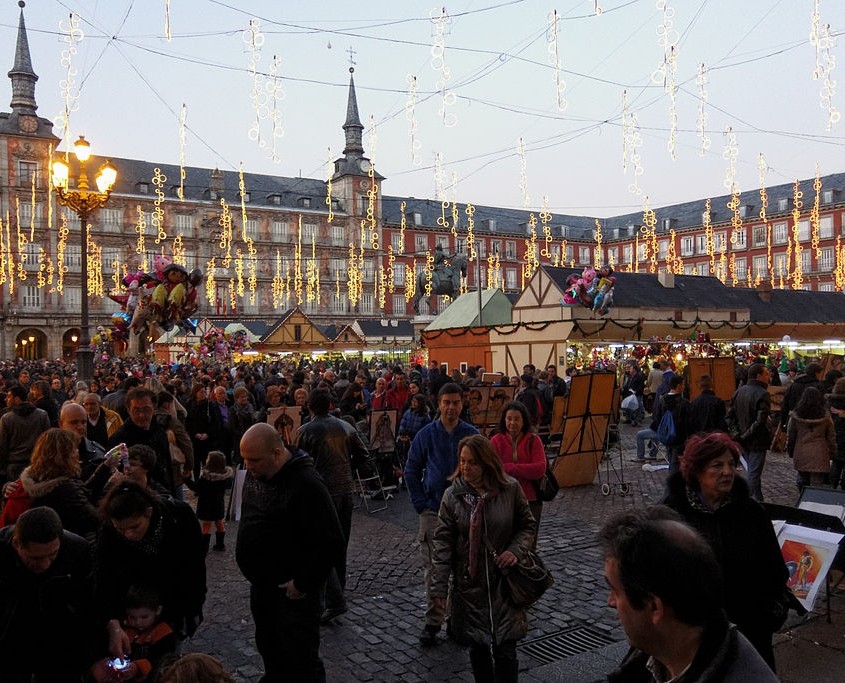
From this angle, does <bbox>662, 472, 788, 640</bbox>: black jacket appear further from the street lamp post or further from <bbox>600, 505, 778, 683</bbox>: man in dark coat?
the street lamp post

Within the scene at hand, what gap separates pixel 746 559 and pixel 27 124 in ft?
172

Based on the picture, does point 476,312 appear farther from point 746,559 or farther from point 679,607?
point 679,607

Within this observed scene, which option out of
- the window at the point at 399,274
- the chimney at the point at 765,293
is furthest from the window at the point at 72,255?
the chimney at the point at 765,293

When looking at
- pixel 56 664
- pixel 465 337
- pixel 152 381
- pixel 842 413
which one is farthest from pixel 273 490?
pixel 465 337

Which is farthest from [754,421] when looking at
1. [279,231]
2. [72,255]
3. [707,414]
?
[279,231]

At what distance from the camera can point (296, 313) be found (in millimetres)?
26844

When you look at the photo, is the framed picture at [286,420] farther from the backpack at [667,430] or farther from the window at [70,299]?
the window at [70,299]

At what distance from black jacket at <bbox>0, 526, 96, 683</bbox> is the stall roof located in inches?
788

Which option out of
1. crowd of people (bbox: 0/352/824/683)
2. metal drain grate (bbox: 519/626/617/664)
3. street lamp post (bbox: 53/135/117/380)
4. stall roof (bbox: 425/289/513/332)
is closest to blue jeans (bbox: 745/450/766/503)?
metal drain grate (bbox: 519/626/617/664)

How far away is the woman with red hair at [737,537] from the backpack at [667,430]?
4463mm

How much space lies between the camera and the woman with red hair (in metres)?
2.68

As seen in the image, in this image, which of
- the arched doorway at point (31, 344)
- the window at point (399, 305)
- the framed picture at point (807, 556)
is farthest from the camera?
the window at point (399, 305)

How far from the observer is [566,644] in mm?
4469

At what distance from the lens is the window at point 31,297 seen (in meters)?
46.2
